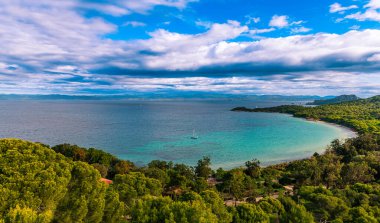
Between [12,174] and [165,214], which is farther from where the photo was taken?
[165,214]

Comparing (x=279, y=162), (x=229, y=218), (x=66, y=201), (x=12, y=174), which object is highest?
(x=12, y=174)

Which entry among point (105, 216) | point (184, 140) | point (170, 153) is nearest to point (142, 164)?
point (170, 153)

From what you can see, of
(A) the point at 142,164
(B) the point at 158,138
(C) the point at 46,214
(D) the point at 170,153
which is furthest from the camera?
(B) the point at 158,138

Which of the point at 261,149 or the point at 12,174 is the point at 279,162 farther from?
the point at 12,174

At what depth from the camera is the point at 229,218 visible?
20.2m

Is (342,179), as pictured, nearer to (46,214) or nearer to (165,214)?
(165,214)

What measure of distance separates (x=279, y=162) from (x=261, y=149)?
492 inches

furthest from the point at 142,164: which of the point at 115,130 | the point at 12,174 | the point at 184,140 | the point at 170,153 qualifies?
the point at 115,130

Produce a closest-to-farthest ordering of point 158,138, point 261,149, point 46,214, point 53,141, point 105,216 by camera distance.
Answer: point 46,214 → point 105,216 → point 261,149 → point 53,141 → point 158,138

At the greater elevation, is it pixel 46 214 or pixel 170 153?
pixel 46 214

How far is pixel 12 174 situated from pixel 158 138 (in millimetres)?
71821

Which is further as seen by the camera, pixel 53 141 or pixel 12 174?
pixel 53 141

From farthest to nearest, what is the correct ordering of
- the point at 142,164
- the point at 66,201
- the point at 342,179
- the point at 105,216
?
the point at 142,164
the point at 342,179
the point at 105,216
the point at 66,201

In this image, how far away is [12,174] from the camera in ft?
53.5
